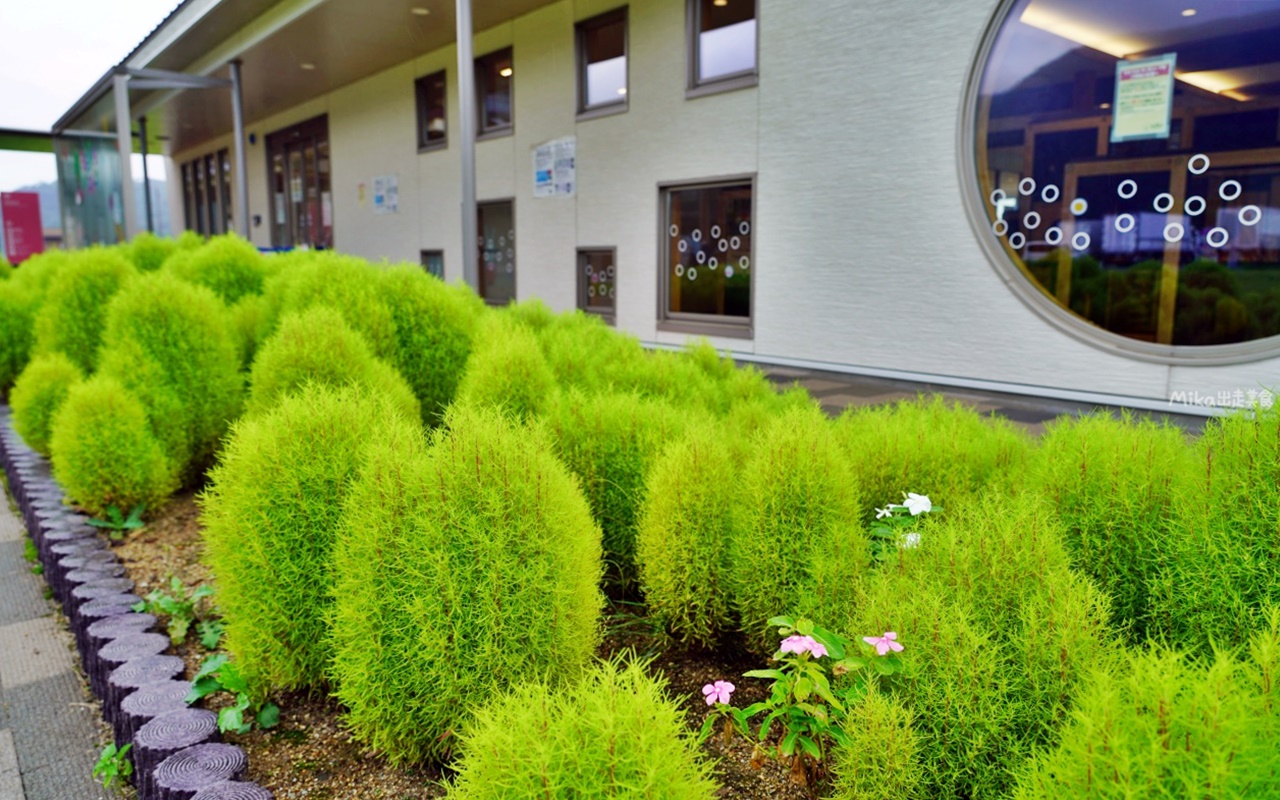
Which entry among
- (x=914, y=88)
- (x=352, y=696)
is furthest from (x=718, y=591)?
(x=914, y=88)

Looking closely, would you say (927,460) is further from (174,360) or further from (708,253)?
(708,253)

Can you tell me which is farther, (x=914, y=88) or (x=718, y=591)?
(x=914, y=88)

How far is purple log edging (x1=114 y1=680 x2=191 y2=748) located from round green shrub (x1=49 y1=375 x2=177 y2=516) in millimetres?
2173

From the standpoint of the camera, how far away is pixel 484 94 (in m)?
13.1

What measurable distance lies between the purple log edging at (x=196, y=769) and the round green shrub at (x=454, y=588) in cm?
31

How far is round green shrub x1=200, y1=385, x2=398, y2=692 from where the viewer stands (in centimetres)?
231

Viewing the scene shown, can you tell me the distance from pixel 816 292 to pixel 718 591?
648 centimetres

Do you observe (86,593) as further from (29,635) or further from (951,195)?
(951,195)

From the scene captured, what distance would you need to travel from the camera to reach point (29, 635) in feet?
11.4

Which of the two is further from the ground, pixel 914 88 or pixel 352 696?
pixel 914 88

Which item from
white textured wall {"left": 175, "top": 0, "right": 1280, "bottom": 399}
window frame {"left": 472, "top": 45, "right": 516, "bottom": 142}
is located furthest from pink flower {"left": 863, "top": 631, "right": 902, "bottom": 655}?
window frame {"left": 472, "top": 45, "right": 516, "bottom": 142}

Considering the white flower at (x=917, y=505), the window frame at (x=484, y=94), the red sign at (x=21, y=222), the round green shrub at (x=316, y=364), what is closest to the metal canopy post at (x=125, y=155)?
the window frame at (x=484, y=94)

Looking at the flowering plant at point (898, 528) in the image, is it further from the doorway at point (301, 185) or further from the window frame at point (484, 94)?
the doorway at point (301, 185)

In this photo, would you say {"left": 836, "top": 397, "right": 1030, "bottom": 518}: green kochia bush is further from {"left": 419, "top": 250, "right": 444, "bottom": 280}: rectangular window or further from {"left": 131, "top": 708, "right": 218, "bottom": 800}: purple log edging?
{"left": 419, "top": 250, "right": 444, "bottom": 280}: rectangular window
